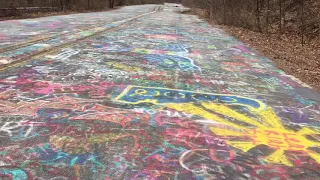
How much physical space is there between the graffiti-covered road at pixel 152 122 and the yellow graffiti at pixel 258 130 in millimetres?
14

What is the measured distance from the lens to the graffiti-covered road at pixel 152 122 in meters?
3.29

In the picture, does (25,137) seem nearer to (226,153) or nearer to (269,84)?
(226,153)

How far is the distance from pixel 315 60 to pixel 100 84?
7706 millimetres

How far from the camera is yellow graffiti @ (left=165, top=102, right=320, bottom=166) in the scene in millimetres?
3900

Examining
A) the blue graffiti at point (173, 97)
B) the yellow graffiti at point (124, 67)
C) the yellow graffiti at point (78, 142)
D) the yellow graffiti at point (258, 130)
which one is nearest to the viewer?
the yellow graffiti at point (78, 142)

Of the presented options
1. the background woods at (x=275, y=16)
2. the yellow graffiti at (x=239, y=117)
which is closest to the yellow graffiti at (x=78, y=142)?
the yellow graffiti at (x=239, y=117)

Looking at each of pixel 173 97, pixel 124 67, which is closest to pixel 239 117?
pixel 173 97

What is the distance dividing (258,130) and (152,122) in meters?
1.42

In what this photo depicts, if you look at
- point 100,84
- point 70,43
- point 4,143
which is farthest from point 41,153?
point 70,43

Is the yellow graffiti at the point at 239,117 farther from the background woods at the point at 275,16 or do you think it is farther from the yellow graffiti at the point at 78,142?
the background woods at the point at 275,16

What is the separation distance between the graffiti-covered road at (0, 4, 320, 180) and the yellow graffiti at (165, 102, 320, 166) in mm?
14

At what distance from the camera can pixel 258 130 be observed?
4438 mm

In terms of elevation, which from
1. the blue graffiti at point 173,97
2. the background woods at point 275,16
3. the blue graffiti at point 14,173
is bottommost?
the blue graffiti at point 14,173

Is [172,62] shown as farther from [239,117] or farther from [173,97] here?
[239,117]
